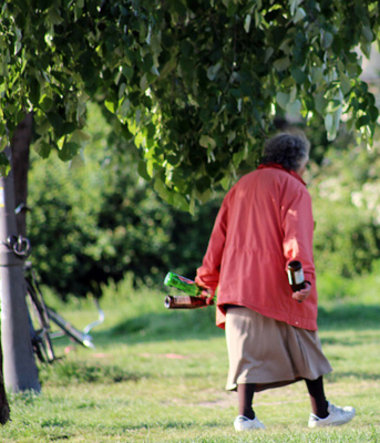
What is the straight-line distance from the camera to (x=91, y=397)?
5.48 m

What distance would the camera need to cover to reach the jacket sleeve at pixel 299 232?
13.8 ft

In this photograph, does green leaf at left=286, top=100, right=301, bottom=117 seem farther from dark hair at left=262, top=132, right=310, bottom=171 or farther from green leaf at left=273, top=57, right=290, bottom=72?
dark hair at left=262, top=132, right=310, bottom=171

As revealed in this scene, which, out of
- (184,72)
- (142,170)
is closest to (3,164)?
(142,170)

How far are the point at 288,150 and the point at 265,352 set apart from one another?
1.16 m

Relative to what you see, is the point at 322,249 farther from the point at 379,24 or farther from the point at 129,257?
the point at 379,24

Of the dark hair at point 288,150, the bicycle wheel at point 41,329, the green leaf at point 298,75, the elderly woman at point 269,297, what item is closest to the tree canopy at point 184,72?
the green leaf at point 298,75

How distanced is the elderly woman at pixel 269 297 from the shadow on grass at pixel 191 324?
5081mm

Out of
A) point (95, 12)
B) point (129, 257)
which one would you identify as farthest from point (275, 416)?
point (129, 257)

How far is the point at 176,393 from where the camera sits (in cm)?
587

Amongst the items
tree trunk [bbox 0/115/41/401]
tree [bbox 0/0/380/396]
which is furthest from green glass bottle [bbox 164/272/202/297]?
tree trunk [bbox 0/115/41/401]

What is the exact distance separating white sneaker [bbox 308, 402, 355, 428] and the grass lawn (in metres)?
0.05

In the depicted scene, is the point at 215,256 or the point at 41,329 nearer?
the point at 215,256

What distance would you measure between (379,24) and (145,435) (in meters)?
2.55

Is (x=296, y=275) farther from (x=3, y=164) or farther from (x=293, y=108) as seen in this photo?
(x=3, y=164)
